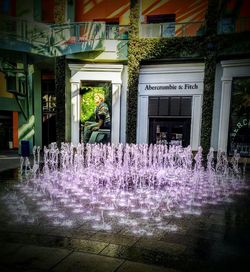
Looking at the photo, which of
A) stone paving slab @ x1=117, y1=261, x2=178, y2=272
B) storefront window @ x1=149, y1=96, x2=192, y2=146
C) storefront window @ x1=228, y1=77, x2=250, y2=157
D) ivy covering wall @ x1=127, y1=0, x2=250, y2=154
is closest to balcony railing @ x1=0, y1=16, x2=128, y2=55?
ivy covering wall @ x1=127, y1=0, x2=250, y2=154

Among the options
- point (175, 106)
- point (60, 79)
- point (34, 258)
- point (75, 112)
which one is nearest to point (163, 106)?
point (175, 106)

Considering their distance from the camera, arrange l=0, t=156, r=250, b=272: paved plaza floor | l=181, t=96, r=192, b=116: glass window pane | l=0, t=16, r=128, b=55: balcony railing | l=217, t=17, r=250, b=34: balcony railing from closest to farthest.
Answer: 1. l=0, t=156, r=250, b=272: paved plaza floor
2. l=0, t=16, r=128, b=55: balcony railing
3. l=217, t=17, r=250, b=34: balcony railing
4. l=181, t=96, r=192, b=116: glass window pane

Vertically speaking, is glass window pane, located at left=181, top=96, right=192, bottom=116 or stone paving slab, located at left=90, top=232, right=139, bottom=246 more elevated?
glass window pane, located at left=181, top=96, right=192, bottom=116

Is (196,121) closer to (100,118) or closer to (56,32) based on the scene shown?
(100,118)

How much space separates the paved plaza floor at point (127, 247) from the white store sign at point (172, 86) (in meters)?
10.1

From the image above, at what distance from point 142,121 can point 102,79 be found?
388 cm

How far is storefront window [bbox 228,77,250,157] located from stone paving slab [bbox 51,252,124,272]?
12273mm

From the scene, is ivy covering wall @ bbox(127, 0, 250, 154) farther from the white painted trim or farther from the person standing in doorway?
the person standing in doorway

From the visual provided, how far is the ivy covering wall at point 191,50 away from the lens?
13922mm

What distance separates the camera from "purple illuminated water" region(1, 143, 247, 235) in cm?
576

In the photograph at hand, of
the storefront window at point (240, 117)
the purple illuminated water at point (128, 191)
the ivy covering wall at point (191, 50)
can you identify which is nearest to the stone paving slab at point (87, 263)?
the purple illuminated water at point (128, 191)

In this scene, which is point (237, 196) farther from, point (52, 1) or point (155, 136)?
point (52, 1)

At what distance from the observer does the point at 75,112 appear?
16469mm

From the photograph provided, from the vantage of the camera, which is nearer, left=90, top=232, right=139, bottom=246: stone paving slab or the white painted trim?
left=90, top=232, right=139, bottom=246: stone paving slab
